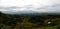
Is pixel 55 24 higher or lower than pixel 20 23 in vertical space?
lower

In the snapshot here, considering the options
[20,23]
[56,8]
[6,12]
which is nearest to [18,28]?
[20,23]

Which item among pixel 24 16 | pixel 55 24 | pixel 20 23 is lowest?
pixel 55 24

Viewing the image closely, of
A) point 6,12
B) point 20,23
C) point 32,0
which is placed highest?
point 32,0

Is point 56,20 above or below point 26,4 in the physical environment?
below

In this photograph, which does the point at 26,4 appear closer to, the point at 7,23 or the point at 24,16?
the point at 24,16

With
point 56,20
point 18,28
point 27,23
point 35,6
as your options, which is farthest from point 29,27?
point 56,20

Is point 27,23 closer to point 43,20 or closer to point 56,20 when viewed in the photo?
point 43,20
